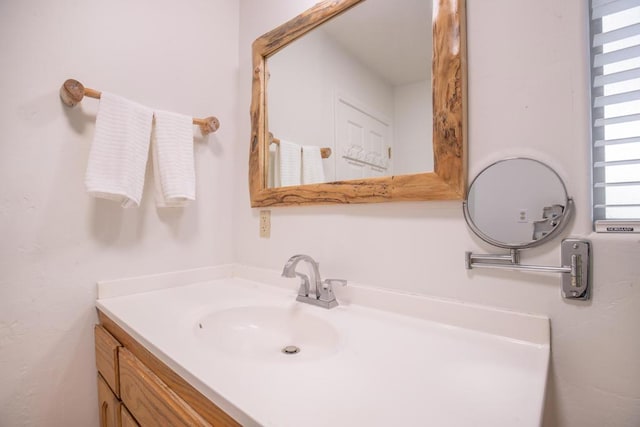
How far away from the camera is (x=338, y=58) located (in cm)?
98

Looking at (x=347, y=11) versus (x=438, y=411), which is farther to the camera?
(x=347, y=11)

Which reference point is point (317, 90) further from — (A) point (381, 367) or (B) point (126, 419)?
(B) point (126, 419)

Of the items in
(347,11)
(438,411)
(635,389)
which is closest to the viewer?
(438,411)

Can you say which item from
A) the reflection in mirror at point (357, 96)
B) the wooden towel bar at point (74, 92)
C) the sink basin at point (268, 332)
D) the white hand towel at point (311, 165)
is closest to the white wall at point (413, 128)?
the reflection in mirror at point (357, 96)

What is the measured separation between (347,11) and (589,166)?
32.4 inches

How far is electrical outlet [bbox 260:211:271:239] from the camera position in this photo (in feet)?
3.82

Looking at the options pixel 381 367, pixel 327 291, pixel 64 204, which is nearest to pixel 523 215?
pixel 381 367

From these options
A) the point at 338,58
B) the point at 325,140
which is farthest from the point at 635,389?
the point at 338,58

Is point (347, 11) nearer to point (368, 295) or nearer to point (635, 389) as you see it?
point (368, 295)

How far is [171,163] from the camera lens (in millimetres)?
1009

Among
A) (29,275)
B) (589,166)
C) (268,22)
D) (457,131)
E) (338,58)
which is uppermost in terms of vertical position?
(268,22)

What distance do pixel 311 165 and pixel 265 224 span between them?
33 centimetres

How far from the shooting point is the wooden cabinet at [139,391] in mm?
492

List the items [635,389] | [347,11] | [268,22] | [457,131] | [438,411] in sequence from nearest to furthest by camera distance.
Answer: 1. [438,411]
2. [635,389]
3. [457,131]
4. [347,11]
5. [268,22]
